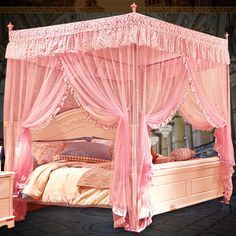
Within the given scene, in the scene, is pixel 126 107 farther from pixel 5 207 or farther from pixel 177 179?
pixel 5 207

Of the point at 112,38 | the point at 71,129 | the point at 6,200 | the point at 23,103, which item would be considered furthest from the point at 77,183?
the point at 71,129

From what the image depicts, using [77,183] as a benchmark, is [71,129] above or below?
above

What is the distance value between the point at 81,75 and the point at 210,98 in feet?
6.28

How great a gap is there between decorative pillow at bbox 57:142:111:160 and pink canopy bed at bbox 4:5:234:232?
1.12m

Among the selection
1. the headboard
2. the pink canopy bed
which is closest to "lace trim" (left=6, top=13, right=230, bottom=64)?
the pink canopy bed

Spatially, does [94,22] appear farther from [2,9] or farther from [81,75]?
[2,9]

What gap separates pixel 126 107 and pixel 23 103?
149cm

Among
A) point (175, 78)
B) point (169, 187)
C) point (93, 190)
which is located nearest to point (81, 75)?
point (175, 78)

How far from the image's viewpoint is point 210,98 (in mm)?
5082

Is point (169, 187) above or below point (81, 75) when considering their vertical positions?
below

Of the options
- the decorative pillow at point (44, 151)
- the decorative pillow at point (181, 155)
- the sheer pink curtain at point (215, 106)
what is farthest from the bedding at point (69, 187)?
the sheer pink curtain at point (215, 106)

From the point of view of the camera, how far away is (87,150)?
6090mm

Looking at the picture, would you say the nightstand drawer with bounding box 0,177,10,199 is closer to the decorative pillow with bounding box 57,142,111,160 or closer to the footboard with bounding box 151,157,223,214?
the footboard with bounding box 151,157,223,214

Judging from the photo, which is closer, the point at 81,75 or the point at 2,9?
the point at 81,75
